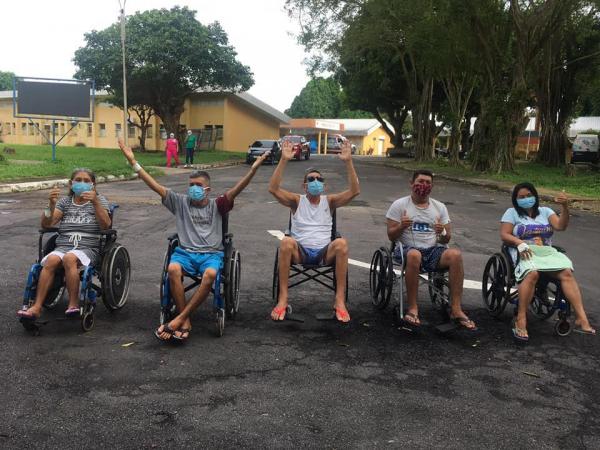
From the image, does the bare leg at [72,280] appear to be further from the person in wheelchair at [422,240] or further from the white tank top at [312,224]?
the person in wheelchair at [422,240]

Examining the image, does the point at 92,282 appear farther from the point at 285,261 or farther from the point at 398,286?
the point at 398,286

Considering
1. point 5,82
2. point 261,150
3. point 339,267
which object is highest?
point 5,82

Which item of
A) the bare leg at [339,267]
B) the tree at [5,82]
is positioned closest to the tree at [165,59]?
the bare leg at [339,267]

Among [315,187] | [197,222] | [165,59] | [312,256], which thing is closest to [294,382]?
[312,256]

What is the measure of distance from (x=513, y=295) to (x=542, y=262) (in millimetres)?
382

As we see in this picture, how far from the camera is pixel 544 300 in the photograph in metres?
4.92

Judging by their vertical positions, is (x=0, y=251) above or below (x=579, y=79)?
below

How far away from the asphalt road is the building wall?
39.4m

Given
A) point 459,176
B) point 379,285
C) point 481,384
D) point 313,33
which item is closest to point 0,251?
point 379,285

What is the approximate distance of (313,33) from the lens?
28.8 meters

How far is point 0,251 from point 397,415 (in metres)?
5.90

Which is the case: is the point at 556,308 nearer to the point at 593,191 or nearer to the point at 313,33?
the point at 593,191

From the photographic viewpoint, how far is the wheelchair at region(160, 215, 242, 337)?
172 inches

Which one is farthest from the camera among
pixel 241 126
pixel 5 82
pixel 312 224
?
pixel 5 82
